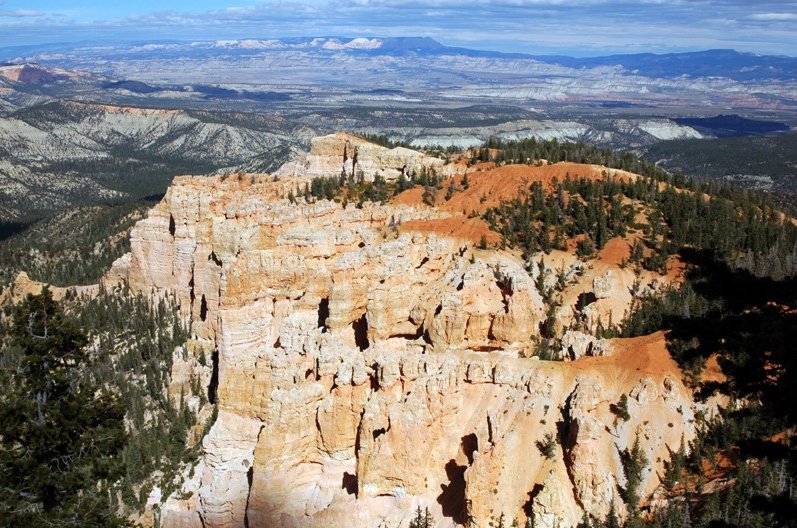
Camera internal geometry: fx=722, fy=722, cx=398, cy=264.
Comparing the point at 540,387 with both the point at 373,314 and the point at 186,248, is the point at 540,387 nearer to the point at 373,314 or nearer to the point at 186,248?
the point at 373,314

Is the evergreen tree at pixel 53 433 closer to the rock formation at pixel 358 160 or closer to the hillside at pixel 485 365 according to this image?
the hillside at pixel 485 365

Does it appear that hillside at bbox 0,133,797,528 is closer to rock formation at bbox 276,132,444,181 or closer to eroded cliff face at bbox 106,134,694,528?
eroded cliff face at bbox 106,134,694,528

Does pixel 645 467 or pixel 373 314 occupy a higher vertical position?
pixel 373 314

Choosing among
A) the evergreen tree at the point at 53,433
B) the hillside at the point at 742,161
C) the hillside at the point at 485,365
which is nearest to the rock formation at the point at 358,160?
the hillside at the point at 485,365

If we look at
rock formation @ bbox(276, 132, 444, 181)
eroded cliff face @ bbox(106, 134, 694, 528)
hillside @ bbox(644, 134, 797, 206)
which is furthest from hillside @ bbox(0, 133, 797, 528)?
hillside @ bbox(644, 134, 797, 206)

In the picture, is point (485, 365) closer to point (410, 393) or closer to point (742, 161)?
point (410, 393)

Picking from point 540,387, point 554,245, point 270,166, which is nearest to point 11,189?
point 270,166

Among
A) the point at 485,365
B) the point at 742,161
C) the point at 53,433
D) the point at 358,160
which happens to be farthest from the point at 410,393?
the point at 742,161

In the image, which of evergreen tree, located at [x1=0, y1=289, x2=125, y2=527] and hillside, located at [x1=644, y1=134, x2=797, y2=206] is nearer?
evergreen tree, located at [x1=0, y1=289, x2=125, y2=527]

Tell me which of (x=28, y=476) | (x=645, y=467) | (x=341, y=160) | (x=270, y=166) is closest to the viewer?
(x=28, y=476)
